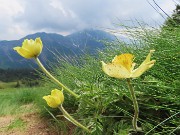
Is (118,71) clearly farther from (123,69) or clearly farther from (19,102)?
(19,102)

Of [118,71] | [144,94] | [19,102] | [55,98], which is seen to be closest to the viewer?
[118,71]

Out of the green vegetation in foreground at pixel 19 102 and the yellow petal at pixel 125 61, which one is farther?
the green vegetation in foreground at pixel 19 102

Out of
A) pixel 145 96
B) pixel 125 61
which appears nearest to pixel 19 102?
pixel 145 96

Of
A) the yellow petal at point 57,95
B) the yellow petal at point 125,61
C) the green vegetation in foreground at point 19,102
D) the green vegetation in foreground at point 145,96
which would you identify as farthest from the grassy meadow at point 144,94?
the green vegetation in foreground at point 19,102

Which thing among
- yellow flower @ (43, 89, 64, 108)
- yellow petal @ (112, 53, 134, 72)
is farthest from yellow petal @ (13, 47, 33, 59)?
yellow petal @ (112, 53, 134, 72)

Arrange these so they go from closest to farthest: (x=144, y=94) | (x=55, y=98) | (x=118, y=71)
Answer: (x=118, y=71) < (x=55, y=98) < (x=144, y=94)

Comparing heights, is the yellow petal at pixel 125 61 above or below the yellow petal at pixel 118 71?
above

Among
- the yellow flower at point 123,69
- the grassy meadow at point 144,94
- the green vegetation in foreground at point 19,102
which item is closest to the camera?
the yellow flower at point 123,69

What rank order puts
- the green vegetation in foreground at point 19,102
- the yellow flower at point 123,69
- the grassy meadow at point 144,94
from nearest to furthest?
the yellow flower at point 123,69, the grassy meadow at point 144,94, the green vegetation in foreground at point 19,102

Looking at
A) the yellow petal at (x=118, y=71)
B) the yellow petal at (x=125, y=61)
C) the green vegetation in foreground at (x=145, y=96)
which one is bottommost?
the green vegetation in foreground at (x=145, y=96)

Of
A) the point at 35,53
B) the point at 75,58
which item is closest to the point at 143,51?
the point at 35,53

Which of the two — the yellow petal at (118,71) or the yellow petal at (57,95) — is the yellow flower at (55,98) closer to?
the yellow petal at (57,95)

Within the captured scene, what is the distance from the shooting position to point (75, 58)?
363 centimetres

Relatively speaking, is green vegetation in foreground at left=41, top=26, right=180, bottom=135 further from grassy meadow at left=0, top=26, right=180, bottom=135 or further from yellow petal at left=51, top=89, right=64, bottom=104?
yellow petal at left=51, top=89, right=64, bottom=104
